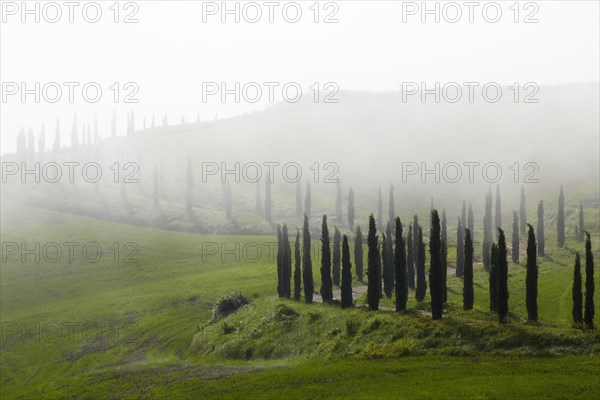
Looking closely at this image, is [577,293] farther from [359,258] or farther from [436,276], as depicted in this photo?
[359,258]

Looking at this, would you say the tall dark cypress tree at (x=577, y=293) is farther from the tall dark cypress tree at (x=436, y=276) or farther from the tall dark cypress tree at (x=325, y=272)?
the tall dark cypress tree at (x=325, y=272)

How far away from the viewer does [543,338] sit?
44.8m

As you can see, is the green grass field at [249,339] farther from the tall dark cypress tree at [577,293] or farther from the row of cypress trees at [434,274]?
Answer: the row of cypress trees at [434,274]

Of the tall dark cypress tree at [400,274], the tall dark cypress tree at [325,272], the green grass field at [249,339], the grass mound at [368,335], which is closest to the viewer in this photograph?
the green grass field at [249,339]

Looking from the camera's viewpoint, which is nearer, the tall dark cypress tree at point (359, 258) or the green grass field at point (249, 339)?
the green grass field at point (249, 339)

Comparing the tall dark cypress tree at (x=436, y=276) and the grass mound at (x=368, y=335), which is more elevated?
the tall dark cypress tree at (x=436, y=276)

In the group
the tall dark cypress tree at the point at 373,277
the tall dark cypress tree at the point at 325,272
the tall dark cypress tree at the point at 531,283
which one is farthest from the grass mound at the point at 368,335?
the tall dark cypress tree at the point at 325,272

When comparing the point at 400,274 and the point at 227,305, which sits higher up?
the point at 400,274

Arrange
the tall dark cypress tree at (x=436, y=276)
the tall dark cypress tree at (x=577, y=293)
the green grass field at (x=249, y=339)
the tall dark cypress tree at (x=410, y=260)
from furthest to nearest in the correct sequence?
the tall dark cypress tree at (x=410, y=260) < the tall dark cypress tree at (x=436, y=276) < the tall dark cypress tree at (x=577, y=293) < the green grass field at (x=249, y=339)

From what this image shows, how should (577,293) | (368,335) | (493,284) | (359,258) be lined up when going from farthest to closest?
(359,258) < (493,284) < (368,335) < (577,293)

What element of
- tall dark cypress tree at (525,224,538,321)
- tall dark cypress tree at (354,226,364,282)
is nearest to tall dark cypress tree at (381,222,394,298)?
tall dark cypress tree at (354,226,364,282)

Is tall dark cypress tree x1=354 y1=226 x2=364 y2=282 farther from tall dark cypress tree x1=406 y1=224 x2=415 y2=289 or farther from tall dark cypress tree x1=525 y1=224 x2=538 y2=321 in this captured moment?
tall dark cypress tree x1=525 y1=224 x2=538 y2=321

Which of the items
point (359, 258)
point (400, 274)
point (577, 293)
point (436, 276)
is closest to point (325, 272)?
point (400, 274)

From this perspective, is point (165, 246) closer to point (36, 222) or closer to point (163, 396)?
point (36, 222)
